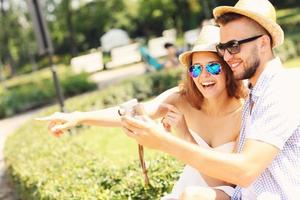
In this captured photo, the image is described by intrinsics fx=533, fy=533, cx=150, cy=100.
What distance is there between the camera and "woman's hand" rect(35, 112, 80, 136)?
3.37m

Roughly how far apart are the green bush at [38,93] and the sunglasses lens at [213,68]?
16.9m

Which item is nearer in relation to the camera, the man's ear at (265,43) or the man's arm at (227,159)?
the man's arm at (227,159)

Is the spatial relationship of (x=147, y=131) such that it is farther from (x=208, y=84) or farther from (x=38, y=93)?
(x=38, y=93)

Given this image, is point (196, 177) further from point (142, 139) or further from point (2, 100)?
point (2, 100)

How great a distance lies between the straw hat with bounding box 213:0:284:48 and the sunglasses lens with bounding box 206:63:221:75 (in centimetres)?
66

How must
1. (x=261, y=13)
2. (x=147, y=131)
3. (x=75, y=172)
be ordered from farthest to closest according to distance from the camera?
(x=75, y=172) → (x=261, y=13) → (x=147, y=131)

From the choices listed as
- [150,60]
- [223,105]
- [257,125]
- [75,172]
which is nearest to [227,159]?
[257,125]

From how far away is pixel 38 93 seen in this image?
68.2ft

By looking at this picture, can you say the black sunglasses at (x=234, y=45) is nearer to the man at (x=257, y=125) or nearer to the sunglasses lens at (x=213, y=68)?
the man at (x=257, y=125)

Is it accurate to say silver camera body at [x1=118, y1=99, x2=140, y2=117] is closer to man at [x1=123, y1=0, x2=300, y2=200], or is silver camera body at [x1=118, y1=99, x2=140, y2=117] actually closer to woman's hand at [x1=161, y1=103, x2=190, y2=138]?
man at [x1=123, y1=0, x2=300, y2=200]

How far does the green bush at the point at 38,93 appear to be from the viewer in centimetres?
1952

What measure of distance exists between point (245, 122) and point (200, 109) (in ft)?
2.65

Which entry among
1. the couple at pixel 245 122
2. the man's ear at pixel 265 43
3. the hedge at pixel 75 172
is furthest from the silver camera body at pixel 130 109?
the hedge at pixel 75 172

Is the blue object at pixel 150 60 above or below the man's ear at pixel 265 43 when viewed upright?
below
